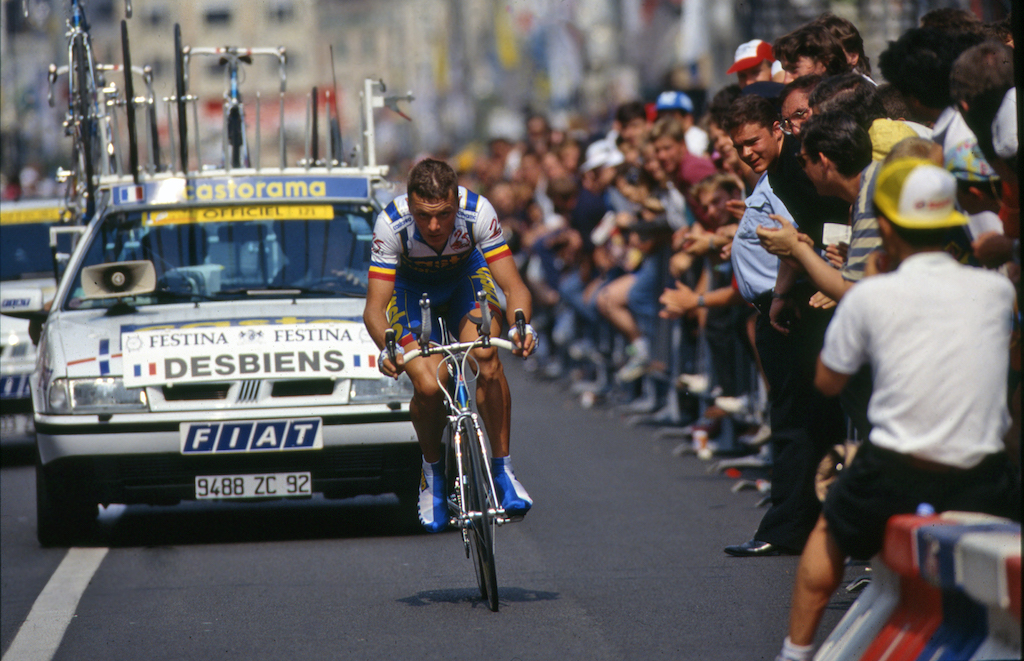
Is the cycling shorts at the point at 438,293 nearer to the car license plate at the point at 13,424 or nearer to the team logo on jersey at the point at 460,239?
the team logo on jersey at the point at 460,239

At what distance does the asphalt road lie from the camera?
5.98 m

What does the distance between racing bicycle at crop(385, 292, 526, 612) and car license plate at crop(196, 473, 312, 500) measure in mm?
1451

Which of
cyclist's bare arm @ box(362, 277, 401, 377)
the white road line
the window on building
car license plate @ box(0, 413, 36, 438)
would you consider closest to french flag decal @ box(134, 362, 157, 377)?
the white road line

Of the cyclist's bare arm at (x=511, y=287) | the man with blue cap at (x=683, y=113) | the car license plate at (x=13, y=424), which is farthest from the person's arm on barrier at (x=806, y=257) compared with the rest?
the car license plate at (x=13, y=424)

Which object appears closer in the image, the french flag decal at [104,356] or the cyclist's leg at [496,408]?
the cyclist's leg at [496,408]

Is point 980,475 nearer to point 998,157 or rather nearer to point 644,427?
point 998,157

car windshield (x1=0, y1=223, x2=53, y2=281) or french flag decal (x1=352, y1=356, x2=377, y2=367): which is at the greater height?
french flag decal (x1=352, y1=356, x2=377, y2=367)

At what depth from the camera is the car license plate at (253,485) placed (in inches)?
318

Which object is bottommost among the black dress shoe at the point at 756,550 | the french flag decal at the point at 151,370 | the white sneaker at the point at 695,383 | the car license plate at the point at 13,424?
the car license plate at the point at 13,424

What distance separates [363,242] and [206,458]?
185cm

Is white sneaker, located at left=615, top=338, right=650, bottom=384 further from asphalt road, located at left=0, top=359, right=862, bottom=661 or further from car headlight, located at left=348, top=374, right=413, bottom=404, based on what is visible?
car headlight, located at left=348, top=374, right=413, bottom=404

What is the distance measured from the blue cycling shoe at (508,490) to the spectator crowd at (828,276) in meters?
1.24

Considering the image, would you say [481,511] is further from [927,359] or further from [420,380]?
[927,359]

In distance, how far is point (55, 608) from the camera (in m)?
6.96
